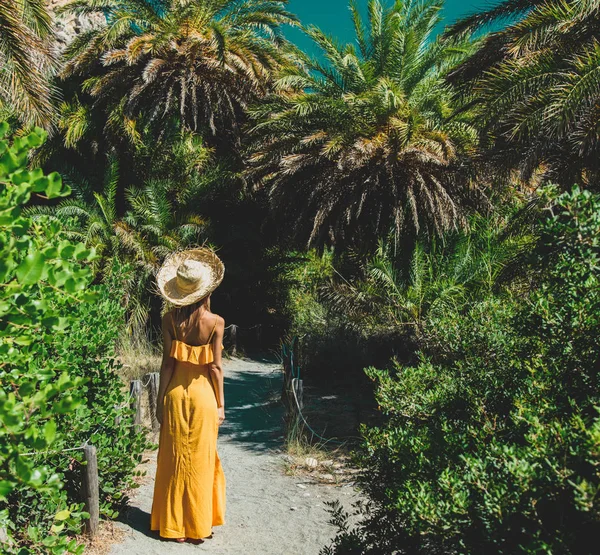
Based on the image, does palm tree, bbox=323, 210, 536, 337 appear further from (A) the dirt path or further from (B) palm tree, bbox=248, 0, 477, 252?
(A) the dirt path

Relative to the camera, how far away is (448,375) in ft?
13.0

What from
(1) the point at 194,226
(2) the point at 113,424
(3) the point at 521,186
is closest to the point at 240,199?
(1) the point at 194,226

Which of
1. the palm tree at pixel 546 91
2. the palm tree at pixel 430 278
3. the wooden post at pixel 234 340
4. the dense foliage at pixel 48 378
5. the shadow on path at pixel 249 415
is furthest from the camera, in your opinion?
the wooden post at pixel 234 340

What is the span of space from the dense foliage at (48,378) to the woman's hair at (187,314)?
57 cm

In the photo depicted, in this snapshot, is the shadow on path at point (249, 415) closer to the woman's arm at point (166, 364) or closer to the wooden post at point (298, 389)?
the wooden post at point (298, 389)

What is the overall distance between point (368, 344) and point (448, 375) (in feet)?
24.3

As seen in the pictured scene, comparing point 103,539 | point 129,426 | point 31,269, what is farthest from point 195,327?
point 31,269

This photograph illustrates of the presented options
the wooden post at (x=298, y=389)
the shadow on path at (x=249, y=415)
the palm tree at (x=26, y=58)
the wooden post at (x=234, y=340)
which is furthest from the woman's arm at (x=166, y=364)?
the wooden post at (x=234, y=340)

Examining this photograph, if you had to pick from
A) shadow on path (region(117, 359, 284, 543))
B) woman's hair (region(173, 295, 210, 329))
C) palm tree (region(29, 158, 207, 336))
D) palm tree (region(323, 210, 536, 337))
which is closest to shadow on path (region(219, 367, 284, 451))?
shadow on path (region(117, 359, 284, 543))

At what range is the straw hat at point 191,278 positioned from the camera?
197 inches

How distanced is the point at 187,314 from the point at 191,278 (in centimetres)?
27

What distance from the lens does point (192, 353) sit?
495cm

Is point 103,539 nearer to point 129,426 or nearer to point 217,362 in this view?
point 129,426

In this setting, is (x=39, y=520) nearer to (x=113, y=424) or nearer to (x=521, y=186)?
(x=113, y=424)
